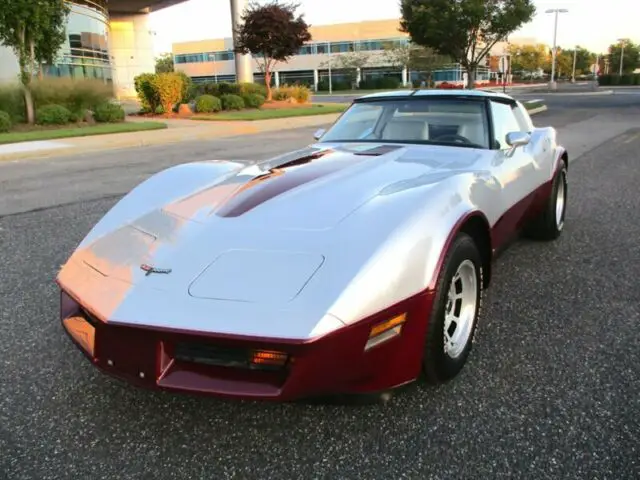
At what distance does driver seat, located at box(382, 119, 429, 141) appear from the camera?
13.3 feet

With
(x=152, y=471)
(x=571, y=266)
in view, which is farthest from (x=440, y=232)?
(x=571, y=266)

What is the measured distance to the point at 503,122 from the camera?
13.7 ft

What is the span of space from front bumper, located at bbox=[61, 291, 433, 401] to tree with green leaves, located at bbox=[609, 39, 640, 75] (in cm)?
10677

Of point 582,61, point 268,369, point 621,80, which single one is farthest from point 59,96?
point 582,61

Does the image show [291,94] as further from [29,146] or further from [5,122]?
[29,146]

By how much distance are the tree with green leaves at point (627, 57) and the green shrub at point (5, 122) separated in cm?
9860

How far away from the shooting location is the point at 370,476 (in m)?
2.12

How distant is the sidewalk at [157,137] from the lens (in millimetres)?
13242

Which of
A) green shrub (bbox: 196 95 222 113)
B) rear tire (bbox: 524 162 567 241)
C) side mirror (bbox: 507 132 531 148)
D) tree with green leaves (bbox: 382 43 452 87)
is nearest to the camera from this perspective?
side mirror (bbox: 507 132 531 148)

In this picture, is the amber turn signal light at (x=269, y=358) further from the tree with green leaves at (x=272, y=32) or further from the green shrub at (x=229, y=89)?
the tree with green leaves at (x=272, y=32)

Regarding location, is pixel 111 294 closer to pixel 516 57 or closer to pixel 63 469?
pixel 63 469

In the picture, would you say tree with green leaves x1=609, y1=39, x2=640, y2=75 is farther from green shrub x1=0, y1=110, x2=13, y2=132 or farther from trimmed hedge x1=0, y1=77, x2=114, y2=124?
green shrub x1=0, y1=110, x2=13, y2=132

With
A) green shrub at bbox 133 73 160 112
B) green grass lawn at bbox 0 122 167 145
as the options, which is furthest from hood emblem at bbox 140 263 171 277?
green shrub at bbox 133 73 160 112

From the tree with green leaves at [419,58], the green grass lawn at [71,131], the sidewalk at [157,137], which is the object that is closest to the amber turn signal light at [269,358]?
the sidewalk at [157,137]
